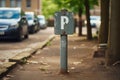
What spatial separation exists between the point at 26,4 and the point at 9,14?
53265 mm

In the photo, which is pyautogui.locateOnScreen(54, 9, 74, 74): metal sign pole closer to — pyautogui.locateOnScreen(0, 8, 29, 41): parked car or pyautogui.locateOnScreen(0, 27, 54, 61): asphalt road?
pyautogui.locateOnScreen(0, 27, 54, 61): asphalt road

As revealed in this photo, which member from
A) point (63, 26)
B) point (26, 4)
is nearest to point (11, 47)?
point (63, 26)

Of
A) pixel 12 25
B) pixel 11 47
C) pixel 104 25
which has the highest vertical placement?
pixel 104 25

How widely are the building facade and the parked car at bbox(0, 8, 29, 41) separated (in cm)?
5032

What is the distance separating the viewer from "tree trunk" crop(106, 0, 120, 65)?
1202 cm

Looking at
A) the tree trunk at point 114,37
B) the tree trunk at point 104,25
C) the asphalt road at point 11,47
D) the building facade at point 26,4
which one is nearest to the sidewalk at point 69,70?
the tree trunk at point 114,37

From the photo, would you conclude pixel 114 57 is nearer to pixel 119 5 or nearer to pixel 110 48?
pixel 110 48

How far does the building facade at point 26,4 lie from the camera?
76.6 m

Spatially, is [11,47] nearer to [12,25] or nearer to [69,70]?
[12,25]

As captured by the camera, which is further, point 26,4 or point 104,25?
point 26,4

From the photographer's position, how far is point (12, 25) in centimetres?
2414

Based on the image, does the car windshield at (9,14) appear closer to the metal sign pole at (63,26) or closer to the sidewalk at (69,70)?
the sidewalk at (69,70)

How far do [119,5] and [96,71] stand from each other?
1.79 meters

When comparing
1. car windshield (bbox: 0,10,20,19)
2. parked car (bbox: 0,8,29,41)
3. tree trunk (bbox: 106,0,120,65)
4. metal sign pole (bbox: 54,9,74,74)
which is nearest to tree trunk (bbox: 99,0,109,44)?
tree trunk (bbox: 106,0,120,65)
